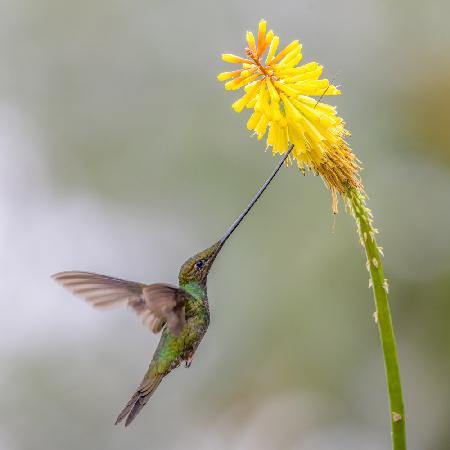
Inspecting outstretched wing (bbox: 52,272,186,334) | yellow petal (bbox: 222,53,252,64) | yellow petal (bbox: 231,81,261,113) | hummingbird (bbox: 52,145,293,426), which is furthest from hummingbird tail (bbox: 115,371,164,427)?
yellow petal (bbox: 222,53,252,64)

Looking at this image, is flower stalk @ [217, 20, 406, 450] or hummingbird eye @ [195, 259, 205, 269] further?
hummingbird eye @ [195, 259, 205, 269]

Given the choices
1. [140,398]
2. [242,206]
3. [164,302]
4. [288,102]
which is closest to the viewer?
[164,302]

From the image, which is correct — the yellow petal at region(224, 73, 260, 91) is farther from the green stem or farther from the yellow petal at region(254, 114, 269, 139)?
the green stem

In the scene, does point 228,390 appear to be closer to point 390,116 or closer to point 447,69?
point 390,116

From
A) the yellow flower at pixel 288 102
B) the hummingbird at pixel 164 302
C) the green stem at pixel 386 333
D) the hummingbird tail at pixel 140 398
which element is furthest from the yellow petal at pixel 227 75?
the hummingbird tail at pixel 140 398

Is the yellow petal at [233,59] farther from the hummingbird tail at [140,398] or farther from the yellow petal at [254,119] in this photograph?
the hummingbird tail at [140,398]

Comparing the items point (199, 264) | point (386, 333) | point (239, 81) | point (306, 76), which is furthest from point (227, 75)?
point (386, 333)

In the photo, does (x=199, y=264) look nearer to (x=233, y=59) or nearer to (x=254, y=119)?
(x=254, y=119)
